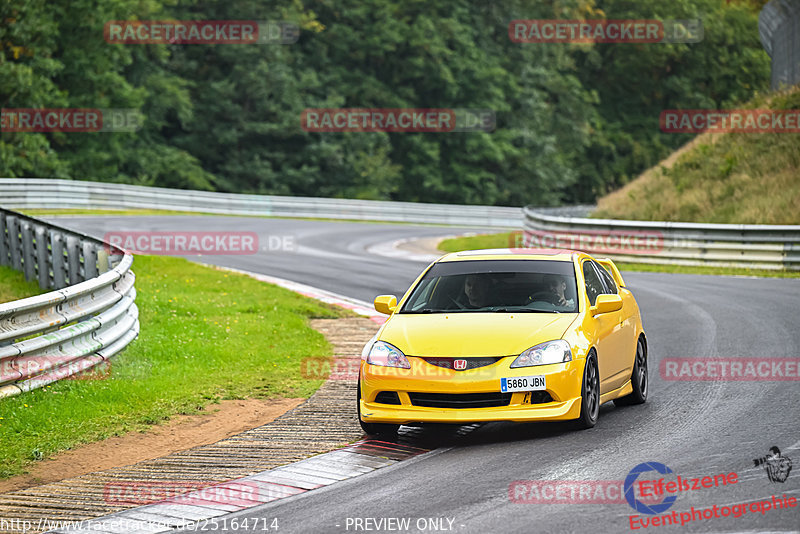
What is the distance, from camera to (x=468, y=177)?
2532 inches

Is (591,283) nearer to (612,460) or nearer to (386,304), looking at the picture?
(386,304)

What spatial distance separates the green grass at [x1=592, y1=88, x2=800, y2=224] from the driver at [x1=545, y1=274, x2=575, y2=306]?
18.3m

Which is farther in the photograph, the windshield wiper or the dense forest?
the dense forest

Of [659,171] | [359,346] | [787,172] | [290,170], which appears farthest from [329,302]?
[290,170]

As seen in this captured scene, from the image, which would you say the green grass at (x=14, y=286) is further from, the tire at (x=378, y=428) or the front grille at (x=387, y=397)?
Answer: the front grille at (x=387, y=397)

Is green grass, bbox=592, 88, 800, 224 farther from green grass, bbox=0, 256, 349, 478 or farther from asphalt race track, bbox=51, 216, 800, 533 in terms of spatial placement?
green grass, bbox=0, 256, 349, 478

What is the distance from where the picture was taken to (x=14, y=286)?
1702 cm

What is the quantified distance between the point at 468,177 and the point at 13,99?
27317 mm

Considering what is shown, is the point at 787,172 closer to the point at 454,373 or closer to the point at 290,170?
the point at 454,373

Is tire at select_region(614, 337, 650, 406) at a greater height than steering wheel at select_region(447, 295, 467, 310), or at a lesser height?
lesser

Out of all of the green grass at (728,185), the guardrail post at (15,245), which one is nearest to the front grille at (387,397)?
the guardrail post at (15,245)

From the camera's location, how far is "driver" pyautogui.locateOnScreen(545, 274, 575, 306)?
9.72 meters

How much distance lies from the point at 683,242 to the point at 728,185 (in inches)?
232

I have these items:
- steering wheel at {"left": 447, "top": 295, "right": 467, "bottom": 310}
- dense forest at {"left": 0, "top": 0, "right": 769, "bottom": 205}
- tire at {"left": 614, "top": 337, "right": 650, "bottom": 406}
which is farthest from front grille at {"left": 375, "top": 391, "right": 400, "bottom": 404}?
dense forest at {"left": 0, "top": 0, "right": 769, "bottom": 205}
